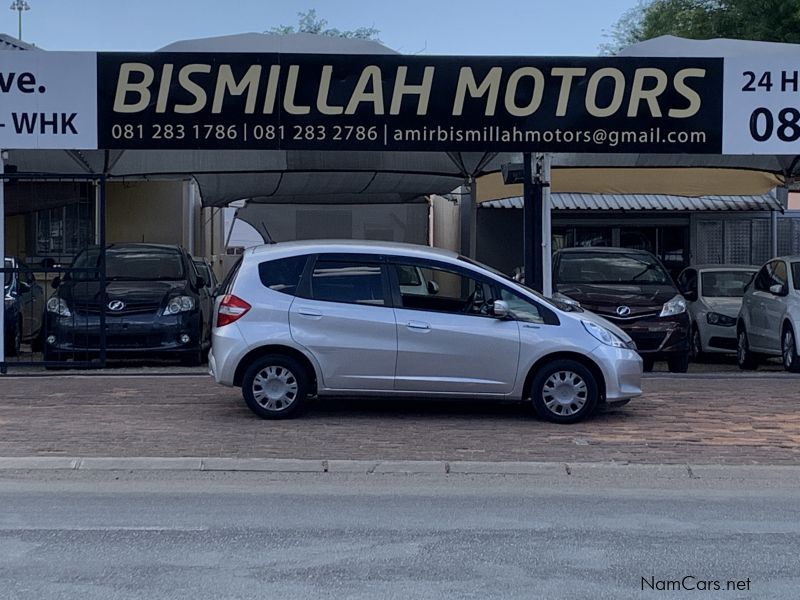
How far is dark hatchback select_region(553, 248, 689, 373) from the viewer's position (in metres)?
14.1

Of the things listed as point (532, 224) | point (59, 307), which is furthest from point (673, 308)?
point (59, 307)

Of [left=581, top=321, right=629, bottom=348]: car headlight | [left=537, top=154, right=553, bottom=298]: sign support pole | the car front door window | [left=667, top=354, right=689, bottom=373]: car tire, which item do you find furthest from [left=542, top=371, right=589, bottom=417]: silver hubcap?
[left=667, top=354, right=689, bottom=373]: car tire

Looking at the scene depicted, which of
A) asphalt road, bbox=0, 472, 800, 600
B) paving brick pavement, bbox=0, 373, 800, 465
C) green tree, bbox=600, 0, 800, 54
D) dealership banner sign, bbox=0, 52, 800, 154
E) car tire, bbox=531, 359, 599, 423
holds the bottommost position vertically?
asphalt road, bbox=0, 472, 800, 600

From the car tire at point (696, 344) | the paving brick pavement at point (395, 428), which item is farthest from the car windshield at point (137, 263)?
the car tire at point (696, 344)

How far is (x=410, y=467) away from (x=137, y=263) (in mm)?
8549

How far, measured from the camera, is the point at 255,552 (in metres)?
6.36

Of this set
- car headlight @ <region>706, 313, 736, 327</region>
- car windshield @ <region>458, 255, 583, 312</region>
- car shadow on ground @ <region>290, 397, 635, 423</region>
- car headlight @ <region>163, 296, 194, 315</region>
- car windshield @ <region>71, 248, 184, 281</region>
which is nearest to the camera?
car windshield @ <region>458, 255, 583, 312</region>

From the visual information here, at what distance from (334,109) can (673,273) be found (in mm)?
14302

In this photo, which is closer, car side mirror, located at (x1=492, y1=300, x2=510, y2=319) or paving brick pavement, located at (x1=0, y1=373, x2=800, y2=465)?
paving brick pavement, located at (x1=0, y1=373, x2=800, y2=465)

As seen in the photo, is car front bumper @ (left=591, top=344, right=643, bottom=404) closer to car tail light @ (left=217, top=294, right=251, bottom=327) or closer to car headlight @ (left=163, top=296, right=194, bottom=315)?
car tail light @ (left=217, top=294, right=251, bottom=327)

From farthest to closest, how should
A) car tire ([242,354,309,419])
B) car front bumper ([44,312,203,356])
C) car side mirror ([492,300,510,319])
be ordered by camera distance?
car front bumper ([44,312,203,356]) < car tire ([242,354,309,419]) < car side mirror ([492,300,510,319])

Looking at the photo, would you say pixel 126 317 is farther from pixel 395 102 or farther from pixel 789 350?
pixel 789 350

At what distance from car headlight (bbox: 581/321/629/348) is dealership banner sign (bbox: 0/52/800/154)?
3851 mm

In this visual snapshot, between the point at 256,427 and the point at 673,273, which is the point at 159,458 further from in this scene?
the point at 673,273
